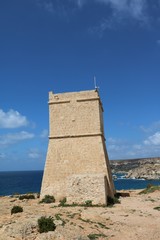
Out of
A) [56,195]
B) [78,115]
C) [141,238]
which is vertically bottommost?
[141,238]

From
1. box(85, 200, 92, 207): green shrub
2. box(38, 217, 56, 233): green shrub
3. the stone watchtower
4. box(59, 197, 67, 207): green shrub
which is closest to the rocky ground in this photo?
box(38, 217, 56, 233): green shrub

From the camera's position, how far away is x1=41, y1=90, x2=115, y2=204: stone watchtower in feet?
78.2

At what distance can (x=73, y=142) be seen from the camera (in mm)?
24984

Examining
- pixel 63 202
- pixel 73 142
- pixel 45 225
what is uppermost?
pixel 73 142

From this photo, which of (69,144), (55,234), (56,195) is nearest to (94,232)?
(55,234)

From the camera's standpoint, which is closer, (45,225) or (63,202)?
(45,225)

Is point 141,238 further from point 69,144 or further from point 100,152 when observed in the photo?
point 69,144

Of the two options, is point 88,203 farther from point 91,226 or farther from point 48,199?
point 91,226

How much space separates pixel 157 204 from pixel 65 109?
11.7 metres

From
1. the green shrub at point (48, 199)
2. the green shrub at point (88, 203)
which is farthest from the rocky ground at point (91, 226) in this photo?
the green shrub at point (48, 199)

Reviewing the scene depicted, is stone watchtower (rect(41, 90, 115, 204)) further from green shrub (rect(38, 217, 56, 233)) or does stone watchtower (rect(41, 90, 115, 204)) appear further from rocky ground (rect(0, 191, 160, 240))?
green shrub (rect(38, 217, 56, 233))

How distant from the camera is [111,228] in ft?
44.8

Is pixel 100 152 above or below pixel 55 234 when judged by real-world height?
above

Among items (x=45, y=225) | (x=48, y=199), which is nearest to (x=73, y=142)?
(x=48, y=199)
